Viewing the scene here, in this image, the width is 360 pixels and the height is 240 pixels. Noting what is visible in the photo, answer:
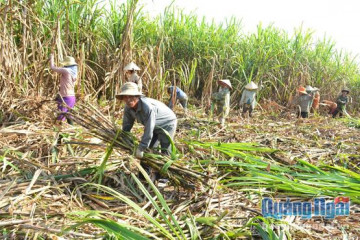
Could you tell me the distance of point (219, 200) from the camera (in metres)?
2.22

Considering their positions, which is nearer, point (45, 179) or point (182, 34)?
point (45, 179)

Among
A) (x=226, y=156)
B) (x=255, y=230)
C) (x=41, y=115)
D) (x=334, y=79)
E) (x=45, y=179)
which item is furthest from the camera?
(x=334, y=79)

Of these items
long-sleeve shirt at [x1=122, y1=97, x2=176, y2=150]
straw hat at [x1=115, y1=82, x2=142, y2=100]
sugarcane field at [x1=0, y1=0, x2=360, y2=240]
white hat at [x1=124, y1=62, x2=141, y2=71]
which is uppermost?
straw hat at [x1=115, y1=82, x2=142, y2=100]

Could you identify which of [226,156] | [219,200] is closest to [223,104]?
[226,156]

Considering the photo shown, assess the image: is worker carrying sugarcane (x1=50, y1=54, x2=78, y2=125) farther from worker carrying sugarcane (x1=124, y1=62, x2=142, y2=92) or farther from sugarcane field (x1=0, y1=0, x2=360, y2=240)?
worker carrying sugarcane (x1=124, y1=62, x2=142, y2=92)

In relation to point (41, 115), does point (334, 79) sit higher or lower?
higher

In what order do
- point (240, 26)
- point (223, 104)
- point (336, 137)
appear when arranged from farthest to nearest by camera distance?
point (240, 26)
point (223, 104)
point (336, 137)

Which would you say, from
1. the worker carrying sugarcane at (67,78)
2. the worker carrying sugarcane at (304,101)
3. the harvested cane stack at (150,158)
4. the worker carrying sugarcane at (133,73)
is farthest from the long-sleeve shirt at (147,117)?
the worker carrying sugarcane at (304,101)

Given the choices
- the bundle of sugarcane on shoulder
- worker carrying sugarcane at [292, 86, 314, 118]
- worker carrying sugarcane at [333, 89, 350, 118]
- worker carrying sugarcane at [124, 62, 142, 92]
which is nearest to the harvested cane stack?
the bundle of sugarcane on shoulder

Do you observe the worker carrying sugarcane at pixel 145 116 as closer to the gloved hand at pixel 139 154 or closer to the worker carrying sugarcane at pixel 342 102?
the gloved hand at pixel 139 154

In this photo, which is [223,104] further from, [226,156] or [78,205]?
[78,205]

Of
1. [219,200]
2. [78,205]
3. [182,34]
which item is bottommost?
[78,205]

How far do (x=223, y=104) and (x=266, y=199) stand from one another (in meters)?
3.12

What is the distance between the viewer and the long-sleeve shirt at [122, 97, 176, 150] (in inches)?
96.2
